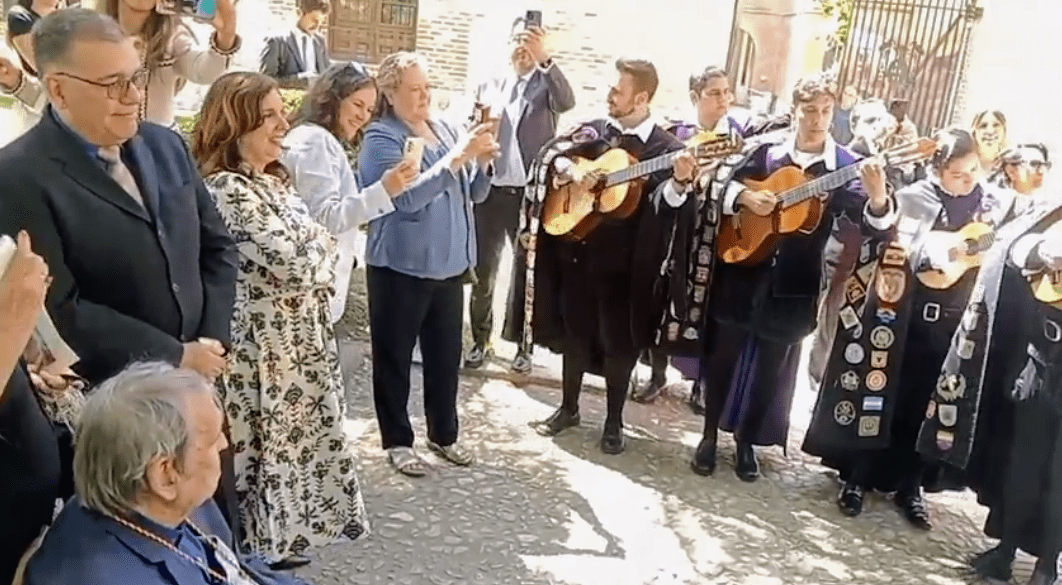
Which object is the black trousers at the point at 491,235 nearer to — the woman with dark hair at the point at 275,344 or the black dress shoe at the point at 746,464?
the black dress shoe at the point at 746,464

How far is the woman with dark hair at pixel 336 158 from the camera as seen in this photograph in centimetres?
352

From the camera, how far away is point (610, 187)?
14.5 feet

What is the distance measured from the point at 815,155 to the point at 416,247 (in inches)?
64.2

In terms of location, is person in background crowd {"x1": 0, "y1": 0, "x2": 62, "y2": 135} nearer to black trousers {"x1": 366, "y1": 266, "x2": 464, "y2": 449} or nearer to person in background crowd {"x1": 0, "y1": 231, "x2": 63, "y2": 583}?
black trousers {"x1": 366, "y1": 266, "x2": 464, "y2": 449}

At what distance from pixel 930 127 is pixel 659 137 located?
11869mm

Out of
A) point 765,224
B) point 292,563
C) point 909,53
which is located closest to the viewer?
point 292,563

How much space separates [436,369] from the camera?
14.1 ft

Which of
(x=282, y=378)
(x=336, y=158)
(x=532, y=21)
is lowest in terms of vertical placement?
(x=282, y=378)

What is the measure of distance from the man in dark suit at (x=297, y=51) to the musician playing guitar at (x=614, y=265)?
242 centimetres

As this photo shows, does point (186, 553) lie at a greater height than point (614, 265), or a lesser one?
lesser

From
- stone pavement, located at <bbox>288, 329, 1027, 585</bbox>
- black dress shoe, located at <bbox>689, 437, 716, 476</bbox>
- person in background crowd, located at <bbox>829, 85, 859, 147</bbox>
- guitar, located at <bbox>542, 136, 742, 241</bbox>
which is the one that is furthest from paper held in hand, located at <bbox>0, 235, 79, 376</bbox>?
person in background crowd, located at <bbox>829, 85, 859, 147</bbox>

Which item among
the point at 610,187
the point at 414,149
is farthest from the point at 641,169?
the point at 414,149

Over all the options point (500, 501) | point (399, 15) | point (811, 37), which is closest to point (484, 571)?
point (500, 501)

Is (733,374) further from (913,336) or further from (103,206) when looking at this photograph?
(103,206)
